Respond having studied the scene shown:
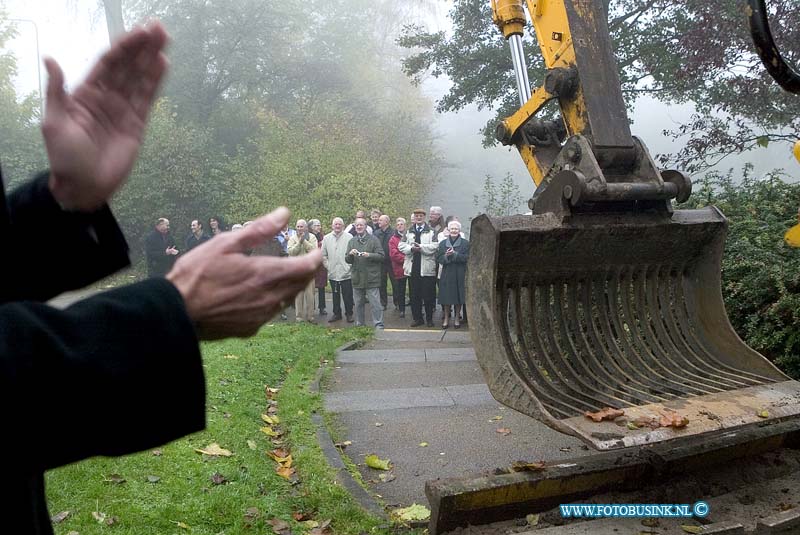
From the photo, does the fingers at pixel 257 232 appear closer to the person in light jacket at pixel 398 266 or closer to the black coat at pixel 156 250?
the person in light jacket at pixel 398 266

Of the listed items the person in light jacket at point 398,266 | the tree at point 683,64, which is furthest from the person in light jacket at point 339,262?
the tree at point 683,64

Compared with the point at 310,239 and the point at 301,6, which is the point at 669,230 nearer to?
the point at 310,239

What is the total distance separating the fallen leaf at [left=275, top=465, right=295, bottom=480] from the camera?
4.35m

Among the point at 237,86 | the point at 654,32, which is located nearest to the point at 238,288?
the point at 654,32

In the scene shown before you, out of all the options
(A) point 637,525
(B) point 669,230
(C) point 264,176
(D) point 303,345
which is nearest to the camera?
(A) point 637,525

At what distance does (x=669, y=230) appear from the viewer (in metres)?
4.08

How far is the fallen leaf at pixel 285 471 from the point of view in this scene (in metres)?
4.35

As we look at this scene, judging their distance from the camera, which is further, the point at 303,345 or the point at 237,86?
the point at 237,86

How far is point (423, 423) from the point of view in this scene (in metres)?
5.67

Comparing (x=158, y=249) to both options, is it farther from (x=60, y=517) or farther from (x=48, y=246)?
(x=48, y=246)

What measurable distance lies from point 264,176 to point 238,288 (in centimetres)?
2382

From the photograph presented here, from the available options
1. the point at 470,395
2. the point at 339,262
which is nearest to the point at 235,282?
the point at 470,395

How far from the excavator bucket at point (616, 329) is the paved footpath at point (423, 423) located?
1.19 m

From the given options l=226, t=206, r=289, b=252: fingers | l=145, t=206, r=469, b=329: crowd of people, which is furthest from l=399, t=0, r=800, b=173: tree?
l=226, t=206, r=289, b=252: fingers
